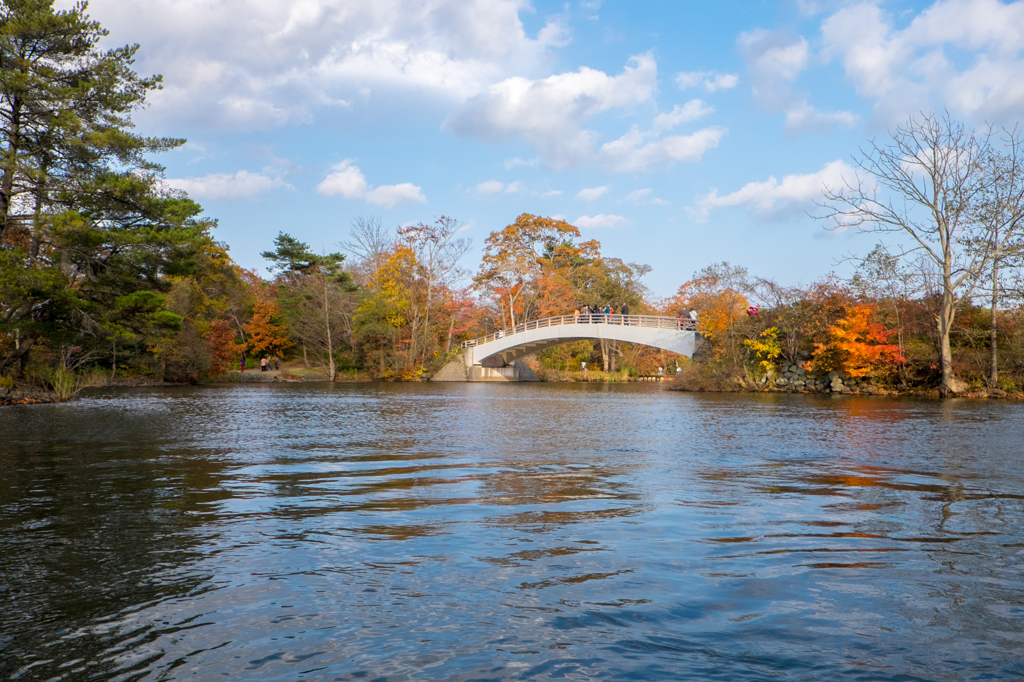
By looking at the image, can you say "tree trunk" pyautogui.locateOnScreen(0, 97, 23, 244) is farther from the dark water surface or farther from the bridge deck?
the bridge deck

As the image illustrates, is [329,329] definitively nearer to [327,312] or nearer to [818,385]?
[327,312]

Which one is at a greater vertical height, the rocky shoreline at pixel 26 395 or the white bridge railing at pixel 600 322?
the white bridge railing at pixel 600 322

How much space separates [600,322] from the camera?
116 ft

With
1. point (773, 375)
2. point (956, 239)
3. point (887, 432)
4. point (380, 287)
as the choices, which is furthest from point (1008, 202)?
point (380, 287)

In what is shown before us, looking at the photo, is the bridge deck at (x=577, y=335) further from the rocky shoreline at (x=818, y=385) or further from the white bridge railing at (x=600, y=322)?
the rocky shoreline at (x=818, y=385)

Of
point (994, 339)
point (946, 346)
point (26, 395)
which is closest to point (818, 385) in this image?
point (946, 346)

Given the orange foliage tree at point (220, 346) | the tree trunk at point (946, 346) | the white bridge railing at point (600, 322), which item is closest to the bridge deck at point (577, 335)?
the white bridge railing at point (600, 322)

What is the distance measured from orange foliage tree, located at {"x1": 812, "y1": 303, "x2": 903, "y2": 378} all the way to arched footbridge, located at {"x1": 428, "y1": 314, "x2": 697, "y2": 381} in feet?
23.9

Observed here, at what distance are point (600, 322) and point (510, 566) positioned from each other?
3230 centimetres

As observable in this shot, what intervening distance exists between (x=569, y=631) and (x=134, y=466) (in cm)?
606

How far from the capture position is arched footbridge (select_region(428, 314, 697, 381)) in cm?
3222

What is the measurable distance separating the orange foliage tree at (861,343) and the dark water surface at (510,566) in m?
17.5

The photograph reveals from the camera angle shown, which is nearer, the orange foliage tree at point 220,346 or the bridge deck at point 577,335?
the bridge deck at point 577,335

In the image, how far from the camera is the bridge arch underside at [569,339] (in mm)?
31938
